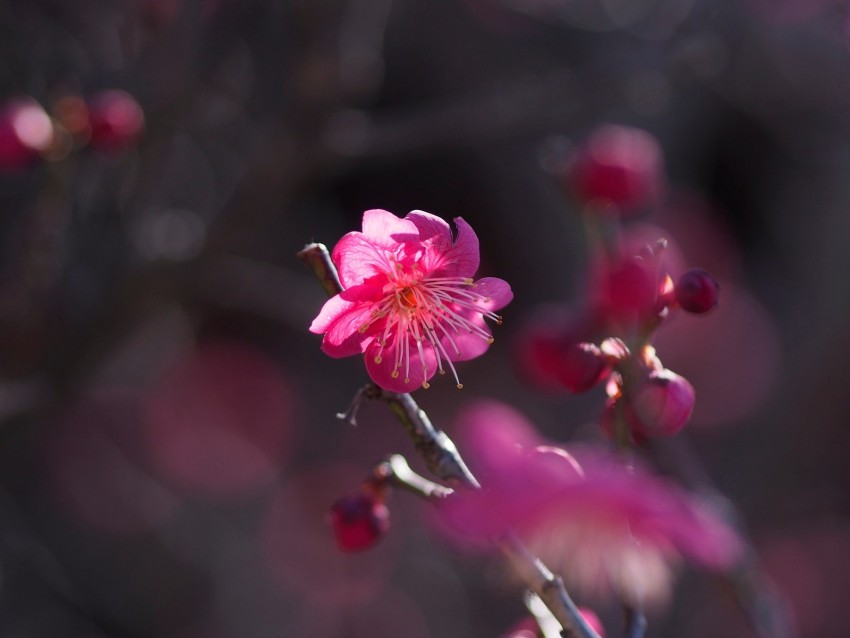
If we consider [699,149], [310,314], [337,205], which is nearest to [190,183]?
[310,314]

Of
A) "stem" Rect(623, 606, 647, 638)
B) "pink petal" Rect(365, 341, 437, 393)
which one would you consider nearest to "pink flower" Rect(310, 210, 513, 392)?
"pink petal" Rect(365, 341, 437, 393)

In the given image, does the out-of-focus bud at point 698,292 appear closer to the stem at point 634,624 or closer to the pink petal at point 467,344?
the pink petal at point 467,344

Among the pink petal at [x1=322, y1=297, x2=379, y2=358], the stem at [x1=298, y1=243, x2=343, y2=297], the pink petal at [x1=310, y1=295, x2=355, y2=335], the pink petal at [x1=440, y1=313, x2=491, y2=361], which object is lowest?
the pink petal at [x1=440, y1=313, x2=491, y2=361]

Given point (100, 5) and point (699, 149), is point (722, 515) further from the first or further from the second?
point (699, 149)

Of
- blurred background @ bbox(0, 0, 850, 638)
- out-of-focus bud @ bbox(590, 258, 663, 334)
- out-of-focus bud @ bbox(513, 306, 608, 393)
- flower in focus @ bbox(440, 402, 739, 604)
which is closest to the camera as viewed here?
flower in focus @ bbox(440, 402, 739, 604)

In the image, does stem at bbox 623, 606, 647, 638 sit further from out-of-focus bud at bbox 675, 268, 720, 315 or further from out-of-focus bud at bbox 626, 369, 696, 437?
out-of-focus bud at bbox 675, 268, 720, 315

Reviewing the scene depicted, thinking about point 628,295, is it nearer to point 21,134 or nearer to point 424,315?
point 424,315

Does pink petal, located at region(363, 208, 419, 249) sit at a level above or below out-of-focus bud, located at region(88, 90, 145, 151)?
above

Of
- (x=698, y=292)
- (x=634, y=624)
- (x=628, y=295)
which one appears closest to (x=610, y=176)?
(x=628, y=295)
